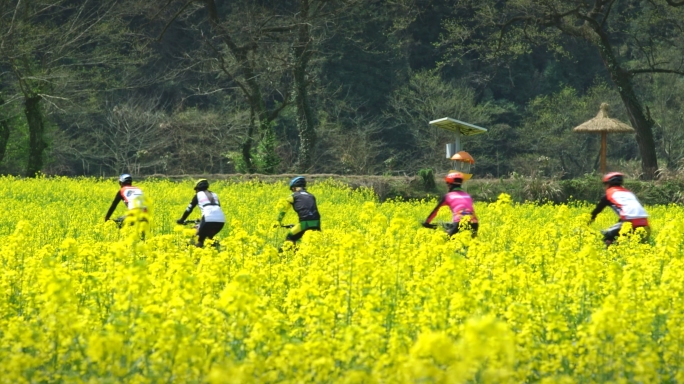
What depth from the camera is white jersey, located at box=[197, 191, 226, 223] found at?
1351 centimetres

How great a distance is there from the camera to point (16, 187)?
2608 cm

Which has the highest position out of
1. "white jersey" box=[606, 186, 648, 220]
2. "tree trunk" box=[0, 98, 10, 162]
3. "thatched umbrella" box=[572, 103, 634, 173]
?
"tree trunk" box=[0, 98, 10, 162]

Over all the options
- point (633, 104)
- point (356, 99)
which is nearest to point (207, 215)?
point (633, 104)

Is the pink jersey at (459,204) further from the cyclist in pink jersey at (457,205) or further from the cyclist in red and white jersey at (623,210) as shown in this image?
the cyclist in red and white jersey at (623,210)

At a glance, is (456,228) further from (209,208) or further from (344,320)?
(344,320)

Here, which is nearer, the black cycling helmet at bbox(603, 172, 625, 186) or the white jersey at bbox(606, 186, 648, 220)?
the white jersey at bbox(606, 186, 648, 220)

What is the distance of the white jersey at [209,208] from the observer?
44.3 ft

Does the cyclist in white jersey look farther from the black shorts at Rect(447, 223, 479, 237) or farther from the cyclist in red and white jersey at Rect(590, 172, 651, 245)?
the cyclist in red and white jersey at Rect(590, 172, 651, 245)

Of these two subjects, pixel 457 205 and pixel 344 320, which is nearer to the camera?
pixel 344 320

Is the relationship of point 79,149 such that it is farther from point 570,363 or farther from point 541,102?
point 570,363

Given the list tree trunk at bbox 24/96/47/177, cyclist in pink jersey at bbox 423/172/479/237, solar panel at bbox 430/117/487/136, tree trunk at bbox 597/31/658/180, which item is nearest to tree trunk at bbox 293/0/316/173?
tree trunk at bbox 24/96/47/177

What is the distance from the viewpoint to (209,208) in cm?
1356

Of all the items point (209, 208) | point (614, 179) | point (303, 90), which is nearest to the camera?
point (614, 179)

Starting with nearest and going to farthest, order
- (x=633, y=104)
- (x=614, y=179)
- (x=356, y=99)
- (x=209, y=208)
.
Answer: (x=614, y=179) < (x=209, y=208) < (x=633, y=104) < (x=356, y=99)
